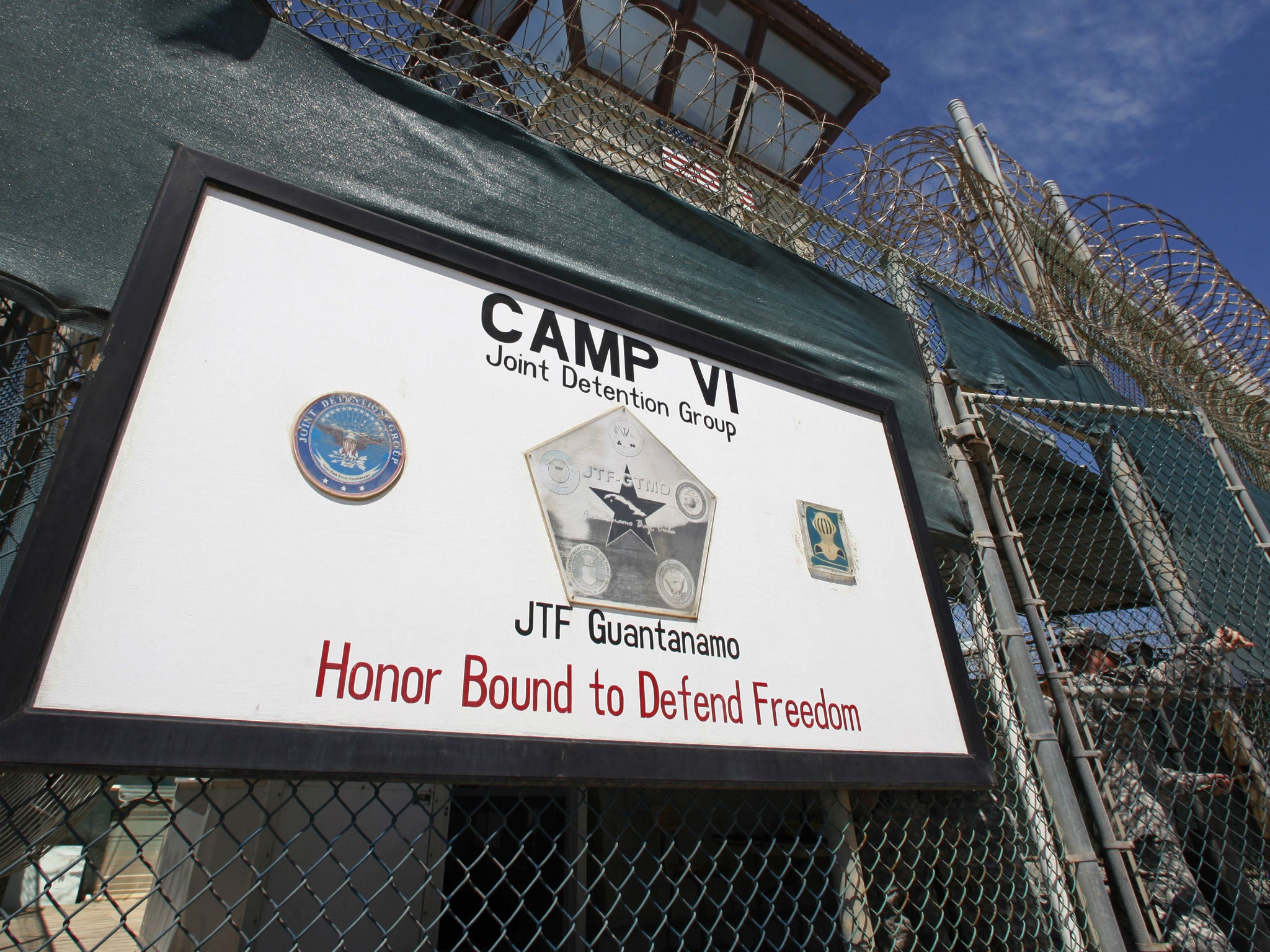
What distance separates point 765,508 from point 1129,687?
154 centimetres

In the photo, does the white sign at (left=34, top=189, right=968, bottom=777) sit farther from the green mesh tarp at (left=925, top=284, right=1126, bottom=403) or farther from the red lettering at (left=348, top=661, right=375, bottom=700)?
the green mesh tarp at (left=925, top=284, right=1126, bottom=403)

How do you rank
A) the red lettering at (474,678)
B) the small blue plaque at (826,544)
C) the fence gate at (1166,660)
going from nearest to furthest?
the red lettering at (474,678) → the small blue plaque at (826,544) → the fence gate at (1166,660)

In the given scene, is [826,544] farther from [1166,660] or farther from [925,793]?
[925,793]

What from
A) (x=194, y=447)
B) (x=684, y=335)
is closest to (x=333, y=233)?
(x=194, y=447)

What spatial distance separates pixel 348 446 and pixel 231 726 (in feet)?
1.97

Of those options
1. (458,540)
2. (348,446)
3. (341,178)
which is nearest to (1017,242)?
(341,178)

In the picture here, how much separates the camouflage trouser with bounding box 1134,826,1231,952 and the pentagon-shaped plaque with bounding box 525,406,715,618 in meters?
2.23

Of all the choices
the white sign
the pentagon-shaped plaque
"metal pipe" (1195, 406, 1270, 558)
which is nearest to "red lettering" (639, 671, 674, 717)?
the white sign

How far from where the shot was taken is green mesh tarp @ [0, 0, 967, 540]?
1.72 meters

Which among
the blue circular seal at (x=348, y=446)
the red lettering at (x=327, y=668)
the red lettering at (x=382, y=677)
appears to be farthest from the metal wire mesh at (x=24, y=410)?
the red lettering at (x=382, y=677)

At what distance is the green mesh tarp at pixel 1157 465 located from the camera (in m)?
3.17

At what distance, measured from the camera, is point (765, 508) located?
2.18 m

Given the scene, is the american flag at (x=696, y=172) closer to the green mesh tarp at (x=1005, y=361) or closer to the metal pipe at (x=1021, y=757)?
the green mesh tarp at (x=1005, y=361)

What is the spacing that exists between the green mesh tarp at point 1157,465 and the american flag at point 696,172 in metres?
0.95
